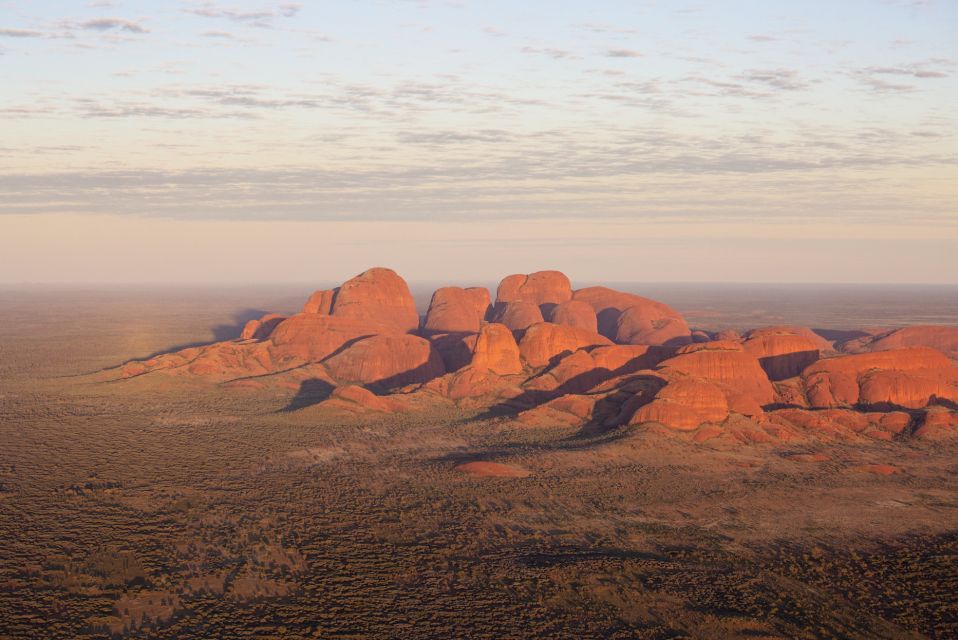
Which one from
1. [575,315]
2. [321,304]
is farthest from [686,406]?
[321,304]

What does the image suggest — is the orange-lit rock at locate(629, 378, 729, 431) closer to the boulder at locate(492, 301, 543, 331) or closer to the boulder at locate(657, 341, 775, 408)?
the boulder at locate(657, 341, 775, 408)

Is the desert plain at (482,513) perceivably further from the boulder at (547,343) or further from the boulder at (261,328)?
the boulder at (261,328)

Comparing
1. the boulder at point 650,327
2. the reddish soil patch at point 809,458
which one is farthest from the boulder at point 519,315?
the reddish soil patch at point 809,458

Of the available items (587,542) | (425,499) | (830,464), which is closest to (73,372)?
(425,499)

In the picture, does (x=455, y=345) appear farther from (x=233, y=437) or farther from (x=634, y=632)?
(x=634, y=632)

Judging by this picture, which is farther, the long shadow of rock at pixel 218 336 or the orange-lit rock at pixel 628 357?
the long shadow of rock at pixel 218 336
